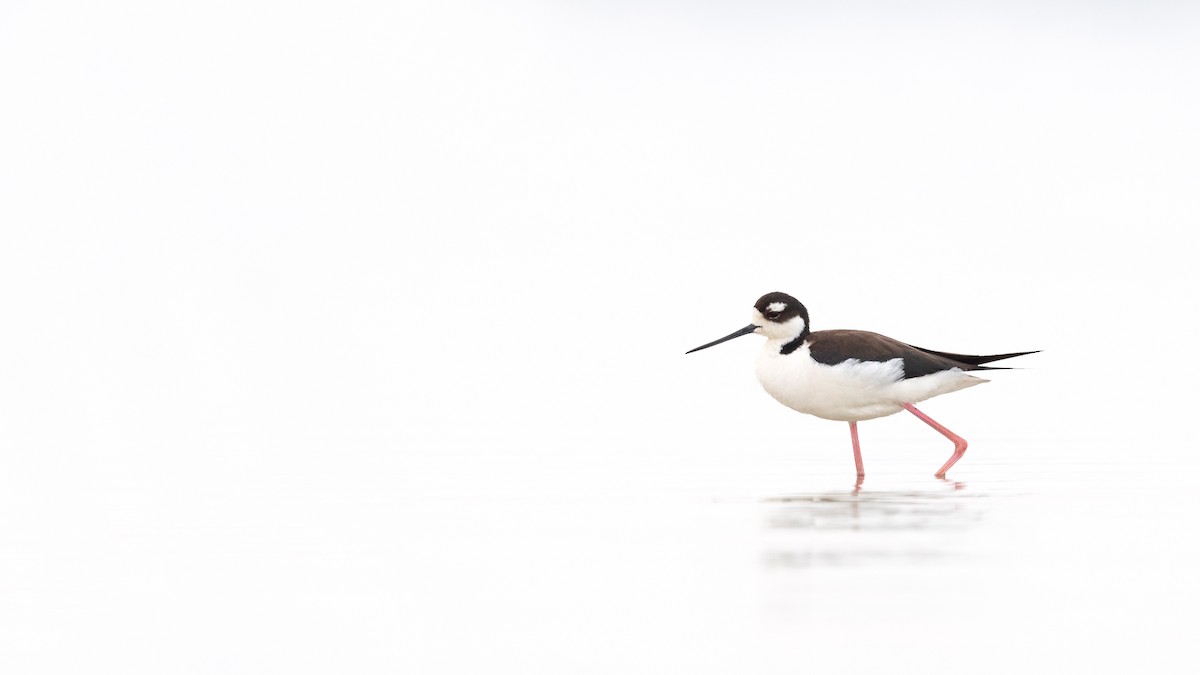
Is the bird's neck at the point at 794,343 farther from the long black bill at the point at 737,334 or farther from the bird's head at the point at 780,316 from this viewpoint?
the long black bill at the point at 737,334

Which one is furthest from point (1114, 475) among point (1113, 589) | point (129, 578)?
point (129, 578)

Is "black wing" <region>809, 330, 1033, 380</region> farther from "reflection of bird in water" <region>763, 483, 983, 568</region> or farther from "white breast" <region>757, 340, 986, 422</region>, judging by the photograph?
"reflection of bird in water" <region>763, 483, 983, 568</region>

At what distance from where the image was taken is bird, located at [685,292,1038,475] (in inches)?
465

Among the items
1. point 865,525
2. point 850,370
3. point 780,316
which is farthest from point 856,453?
point 865,525

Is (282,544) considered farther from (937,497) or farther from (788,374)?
(788,374)

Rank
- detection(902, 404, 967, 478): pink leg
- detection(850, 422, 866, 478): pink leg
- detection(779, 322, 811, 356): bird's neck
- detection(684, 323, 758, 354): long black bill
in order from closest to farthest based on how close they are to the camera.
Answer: detection(850, 422, 866, 478): pink leg
detection(902, 404, 967, 478): pink leg
detection(779, 322, 811, 356): bird's neck
detection(684, 323, 758, 354): long black bill

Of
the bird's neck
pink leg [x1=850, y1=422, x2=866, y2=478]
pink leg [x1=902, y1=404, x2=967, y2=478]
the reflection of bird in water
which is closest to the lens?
the reflection of bird in water

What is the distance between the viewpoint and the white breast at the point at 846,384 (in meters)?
11.8

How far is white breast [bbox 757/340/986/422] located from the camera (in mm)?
11805

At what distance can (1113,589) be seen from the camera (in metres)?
6.47

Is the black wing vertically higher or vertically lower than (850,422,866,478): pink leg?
higher

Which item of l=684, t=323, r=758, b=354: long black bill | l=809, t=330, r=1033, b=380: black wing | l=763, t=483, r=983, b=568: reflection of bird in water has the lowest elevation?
l=763, t=483, r=983, b=568: reflection of bird in water

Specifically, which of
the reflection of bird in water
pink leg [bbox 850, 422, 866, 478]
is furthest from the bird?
the reflection of bird in water

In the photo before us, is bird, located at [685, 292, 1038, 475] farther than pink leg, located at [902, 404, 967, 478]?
No
